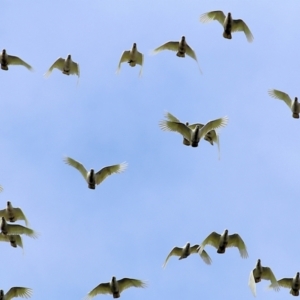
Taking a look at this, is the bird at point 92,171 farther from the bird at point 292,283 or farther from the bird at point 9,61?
the bird at point 292,283

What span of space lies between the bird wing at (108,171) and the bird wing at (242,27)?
6.60 meters

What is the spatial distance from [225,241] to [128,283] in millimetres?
3794

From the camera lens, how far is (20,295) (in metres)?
34.1

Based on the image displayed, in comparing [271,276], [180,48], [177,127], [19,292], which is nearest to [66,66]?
[180,48]

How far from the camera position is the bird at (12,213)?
33.7m

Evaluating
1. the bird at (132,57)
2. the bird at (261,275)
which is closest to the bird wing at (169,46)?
the bird at (132,57)

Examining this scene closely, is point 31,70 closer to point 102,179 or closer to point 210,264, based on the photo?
point 102,179

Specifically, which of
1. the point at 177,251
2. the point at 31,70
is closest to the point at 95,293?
the point at 177,251

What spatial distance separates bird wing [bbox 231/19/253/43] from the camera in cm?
3466

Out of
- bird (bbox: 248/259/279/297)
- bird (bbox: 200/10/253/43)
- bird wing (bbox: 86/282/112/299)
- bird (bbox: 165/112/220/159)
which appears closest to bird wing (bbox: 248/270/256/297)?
bird (bbox: 248/259/279/297)

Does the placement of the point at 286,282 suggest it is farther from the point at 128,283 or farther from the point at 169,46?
the point at 169,46

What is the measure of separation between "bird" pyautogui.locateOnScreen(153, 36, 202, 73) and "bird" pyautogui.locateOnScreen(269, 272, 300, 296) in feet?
29.0

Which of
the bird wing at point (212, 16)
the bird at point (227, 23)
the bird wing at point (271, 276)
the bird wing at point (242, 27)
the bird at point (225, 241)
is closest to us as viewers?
the bird wing at point (271, 276)

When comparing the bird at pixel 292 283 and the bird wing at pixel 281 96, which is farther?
the bird wing at pixel 281 96
